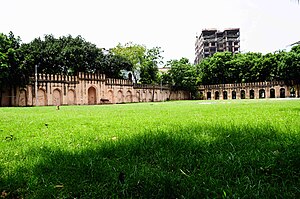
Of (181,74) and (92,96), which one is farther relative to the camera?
(181,74)

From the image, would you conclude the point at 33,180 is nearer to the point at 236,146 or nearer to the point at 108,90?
the point at 236,146

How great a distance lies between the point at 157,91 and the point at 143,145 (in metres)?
40.4

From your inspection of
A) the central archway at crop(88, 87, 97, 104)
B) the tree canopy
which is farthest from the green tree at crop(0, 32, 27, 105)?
the central archway at crop(88, 87, 97, 104)

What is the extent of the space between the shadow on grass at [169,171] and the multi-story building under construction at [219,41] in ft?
253

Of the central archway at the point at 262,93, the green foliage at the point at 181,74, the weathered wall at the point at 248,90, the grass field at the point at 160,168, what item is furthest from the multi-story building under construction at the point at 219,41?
the grass field at the point at 160,168

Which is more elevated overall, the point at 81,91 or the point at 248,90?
the point at 248,90

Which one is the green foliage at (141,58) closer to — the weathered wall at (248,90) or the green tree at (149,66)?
the green tree at (149,66)

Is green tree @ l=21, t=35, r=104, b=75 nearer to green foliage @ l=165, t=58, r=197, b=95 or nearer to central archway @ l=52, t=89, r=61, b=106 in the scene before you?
central archway @ l=52, t=89, r=61, b=106

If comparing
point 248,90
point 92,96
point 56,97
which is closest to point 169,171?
point 56,97

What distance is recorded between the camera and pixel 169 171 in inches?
69.1

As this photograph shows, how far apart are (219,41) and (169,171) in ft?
262

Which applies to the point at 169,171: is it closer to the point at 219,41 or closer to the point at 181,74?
the point at 181,74

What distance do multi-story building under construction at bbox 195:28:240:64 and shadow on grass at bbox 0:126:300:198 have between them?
253 feet

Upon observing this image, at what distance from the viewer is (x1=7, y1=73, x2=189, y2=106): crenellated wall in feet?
88.4
